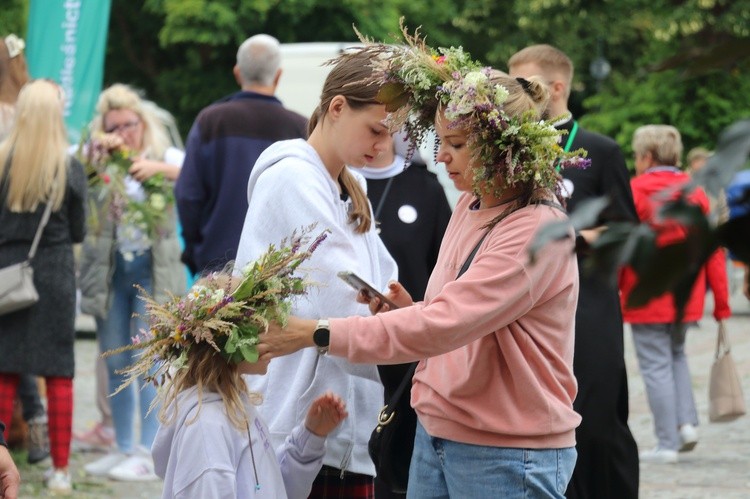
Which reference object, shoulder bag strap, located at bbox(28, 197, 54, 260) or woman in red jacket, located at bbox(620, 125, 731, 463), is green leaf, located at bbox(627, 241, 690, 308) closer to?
shoulder bag strap, located at bbox(28, 197, 54, 260)

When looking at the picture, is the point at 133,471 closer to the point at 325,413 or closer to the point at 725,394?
the point at 725,394

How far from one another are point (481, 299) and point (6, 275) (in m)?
4.10

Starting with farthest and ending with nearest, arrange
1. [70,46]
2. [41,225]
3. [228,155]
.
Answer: [70,46] → [41,225] → [228,155]

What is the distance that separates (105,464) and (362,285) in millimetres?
4395

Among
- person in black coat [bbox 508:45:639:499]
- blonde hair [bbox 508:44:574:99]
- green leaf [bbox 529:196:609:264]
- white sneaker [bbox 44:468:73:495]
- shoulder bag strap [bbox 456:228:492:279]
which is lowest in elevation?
white sneaker [bbox 44:468:73:495]

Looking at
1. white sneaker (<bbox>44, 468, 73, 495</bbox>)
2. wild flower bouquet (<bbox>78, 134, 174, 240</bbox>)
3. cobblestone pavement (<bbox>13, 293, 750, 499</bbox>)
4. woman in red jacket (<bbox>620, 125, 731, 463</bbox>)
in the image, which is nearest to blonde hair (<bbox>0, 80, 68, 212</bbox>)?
wild flower bouquet (<bbox>78, 134, 174, 240</bbox>)

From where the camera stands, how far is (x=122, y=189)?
7535mm

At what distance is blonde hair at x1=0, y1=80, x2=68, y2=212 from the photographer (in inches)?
259

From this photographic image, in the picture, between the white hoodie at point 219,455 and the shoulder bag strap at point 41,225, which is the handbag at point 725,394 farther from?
the white hoodie at point 219,455

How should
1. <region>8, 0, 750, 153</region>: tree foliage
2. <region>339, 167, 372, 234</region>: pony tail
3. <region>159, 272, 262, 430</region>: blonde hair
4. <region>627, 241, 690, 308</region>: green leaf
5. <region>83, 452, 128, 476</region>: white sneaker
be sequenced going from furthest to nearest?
<region>8, 0, 750, 153</region>: tree foliage → <region>83, 452, 128, 476</region>: white sneaker → <region>339, 167, 372, 234</region>: pony tail → <region>159, 272, 262, 430</region>: blonde hair → <region>627, 241, 690, 308</region>: green leaf

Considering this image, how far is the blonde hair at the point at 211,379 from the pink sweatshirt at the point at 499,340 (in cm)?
37

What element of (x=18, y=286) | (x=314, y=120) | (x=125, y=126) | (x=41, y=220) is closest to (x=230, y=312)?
(x=314, y=120)

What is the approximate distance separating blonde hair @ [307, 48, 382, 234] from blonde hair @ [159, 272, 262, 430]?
1.87ft

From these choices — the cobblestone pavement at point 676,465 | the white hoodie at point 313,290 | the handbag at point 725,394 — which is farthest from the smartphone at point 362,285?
the handbag at point 725,394
